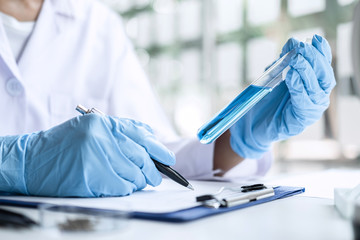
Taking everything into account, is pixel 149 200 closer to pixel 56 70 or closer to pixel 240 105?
pixel 240 105

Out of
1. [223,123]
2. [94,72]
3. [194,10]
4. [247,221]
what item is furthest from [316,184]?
[194,10]

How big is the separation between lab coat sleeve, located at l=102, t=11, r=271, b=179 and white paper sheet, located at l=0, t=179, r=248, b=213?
264 millimetres

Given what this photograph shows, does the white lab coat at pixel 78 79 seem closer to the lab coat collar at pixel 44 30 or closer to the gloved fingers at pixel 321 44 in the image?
the lab coat collar at pixel 44 30

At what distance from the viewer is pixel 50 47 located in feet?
4.42

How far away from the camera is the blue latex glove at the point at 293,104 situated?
0.87 m

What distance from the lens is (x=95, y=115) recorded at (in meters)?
0.74

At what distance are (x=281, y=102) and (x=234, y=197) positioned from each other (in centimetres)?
45

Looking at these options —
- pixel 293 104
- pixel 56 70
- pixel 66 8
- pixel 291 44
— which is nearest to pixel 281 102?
pixel 293 104

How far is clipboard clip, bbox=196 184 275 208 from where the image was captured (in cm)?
60

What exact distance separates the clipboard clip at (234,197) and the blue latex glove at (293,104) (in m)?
0.29

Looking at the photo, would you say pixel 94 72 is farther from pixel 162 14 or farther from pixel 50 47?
pixel 162 14

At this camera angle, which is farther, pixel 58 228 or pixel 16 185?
pixel 16 185

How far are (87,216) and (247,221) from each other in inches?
8.5

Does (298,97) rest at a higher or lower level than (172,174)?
higher
